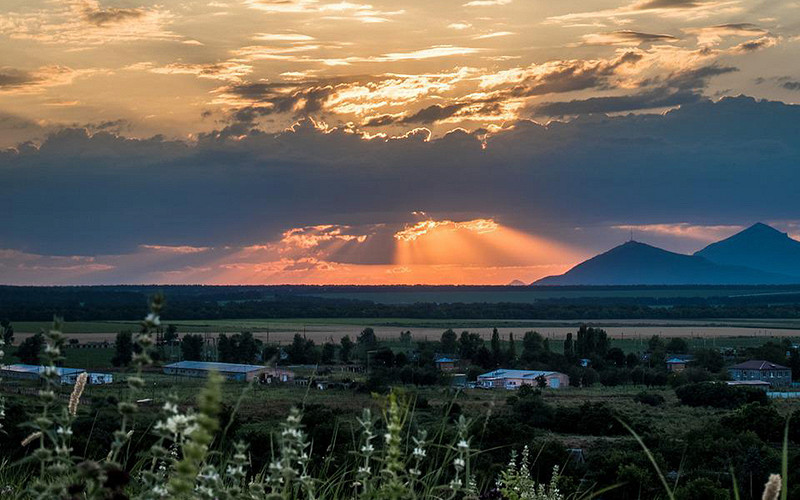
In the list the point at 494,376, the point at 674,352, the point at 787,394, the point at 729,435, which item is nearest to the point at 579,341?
the point at 674,352

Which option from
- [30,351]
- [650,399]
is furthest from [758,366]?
[30,351]

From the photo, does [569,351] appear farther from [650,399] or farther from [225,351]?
[225,351]

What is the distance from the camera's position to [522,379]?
385 ft

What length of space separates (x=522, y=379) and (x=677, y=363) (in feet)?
92.7

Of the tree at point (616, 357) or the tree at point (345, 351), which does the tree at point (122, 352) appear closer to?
the tree at point (345, 351)

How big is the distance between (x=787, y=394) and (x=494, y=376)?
34324mm

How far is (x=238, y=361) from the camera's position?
456 ft

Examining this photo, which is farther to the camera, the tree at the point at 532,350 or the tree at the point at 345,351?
the tree at the point at 345,351

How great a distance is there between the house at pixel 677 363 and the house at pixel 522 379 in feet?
52.1

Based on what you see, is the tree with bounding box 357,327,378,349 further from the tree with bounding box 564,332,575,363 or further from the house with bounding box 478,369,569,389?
the house with bounding box 478,369,569,389

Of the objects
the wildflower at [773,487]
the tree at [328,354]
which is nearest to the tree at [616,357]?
the tree at [328,354]

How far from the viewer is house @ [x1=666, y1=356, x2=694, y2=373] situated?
129250 millimetres

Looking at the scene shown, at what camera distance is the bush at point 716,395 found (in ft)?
293

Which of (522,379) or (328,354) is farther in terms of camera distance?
(328,354)
